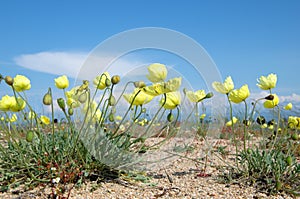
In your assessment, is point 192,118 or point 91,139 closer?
point 91,139

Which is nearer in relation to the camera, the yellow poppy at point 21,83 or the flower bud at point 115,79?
the flower bud at point 115,79

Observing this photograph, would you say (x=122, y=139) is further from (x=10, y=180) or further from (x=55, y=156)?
(x=10, y=180)

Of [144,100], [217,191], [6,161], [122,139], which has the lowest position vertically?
[217,191]

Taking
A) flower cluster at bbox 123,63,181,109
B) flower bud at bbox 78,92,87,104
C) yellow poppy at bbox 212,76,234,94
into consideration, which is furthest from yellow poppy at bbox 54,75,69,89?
yellow poppy at bbox 212,76,234,94

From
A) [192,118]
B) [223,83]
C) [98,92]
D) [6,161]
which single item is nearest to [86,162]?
[98,92]

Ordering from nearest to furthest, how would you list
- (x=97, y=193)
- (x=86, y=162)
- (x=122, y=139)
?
(x=97, y=193)
(x=86, y=162)
(x=122, y=139)

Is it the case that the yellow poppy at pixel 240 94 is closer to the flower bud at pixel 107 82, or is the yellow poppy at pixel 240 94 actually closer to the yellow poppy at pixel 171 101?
the yellow poppy at pixel 171 101

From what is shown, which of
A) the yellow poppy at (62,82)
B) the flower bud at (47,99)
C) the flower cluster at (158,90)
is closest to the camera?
the flower cluster at (158,90)

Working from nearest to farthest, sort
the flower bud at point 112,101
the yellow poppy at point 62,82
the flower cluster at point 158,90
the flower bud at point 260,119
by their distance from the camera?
1. the flower cluster at point 158,90
2. the flower bud at point 112,101
3. the yellow poppy at point 62,82
4. the flower bud at point 260,119

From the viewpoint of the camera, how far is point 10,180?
9.43 ft

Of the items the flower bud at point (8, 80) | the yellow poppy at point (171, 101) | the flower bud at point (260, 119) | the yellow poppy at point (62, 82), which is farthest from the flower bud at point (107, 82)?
the flower bud at point (260, 119)

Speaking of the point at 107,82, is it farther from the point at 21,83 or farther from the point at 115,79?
the point at 21,83

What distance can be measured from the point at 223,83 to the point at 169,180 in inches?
38.3

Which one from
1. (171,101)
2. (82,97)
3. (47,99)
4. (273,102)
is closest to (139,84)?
(171,101)
